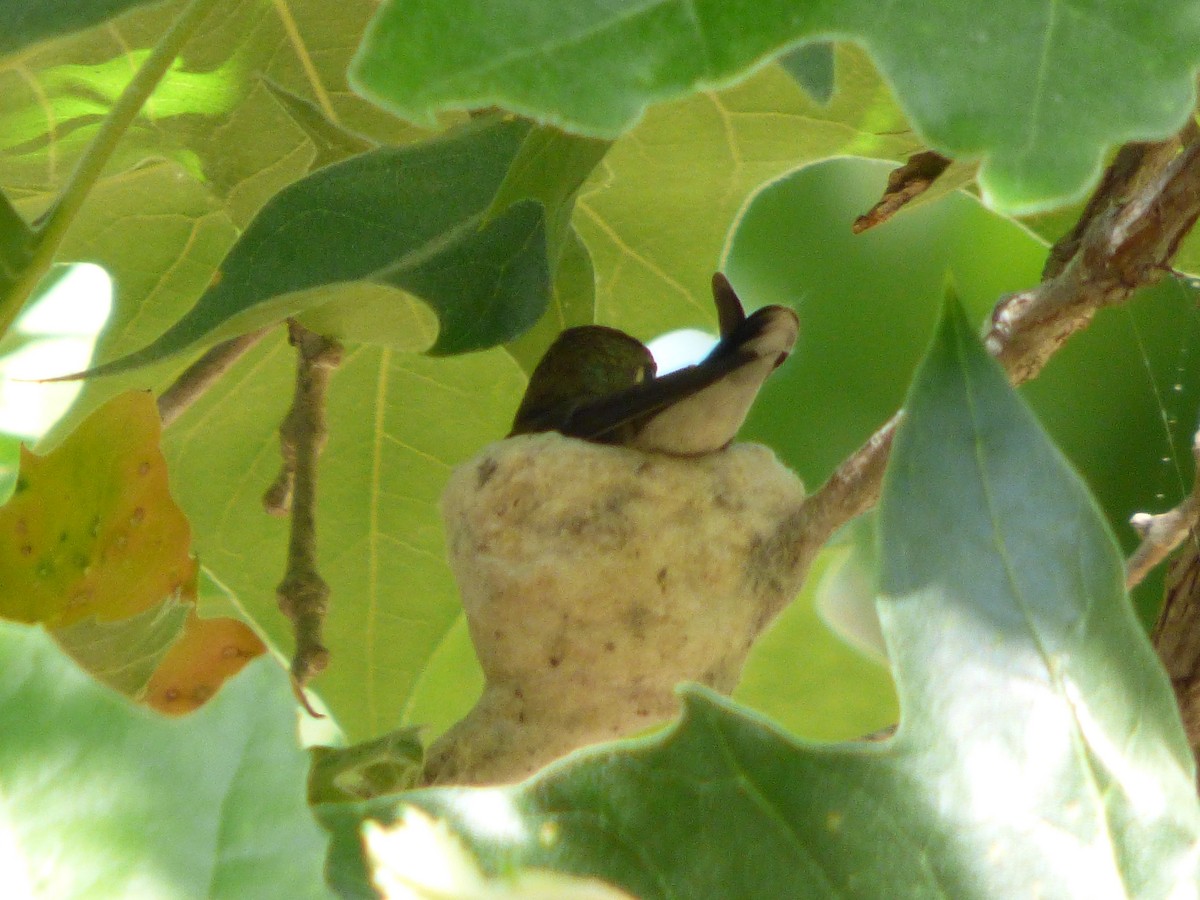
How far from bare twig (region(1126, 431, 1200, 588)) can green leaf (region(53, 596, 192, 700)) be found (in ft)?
1.97

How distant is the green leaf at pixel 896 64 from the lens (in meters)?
0.54

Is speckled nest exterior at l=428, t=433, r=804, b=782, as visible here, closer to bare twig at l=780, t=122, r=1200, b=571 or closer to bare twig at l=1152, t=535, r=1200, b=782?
bare twig at l=780, t=122, r=1200, b=571

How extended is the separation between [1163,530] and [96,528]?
673 mm

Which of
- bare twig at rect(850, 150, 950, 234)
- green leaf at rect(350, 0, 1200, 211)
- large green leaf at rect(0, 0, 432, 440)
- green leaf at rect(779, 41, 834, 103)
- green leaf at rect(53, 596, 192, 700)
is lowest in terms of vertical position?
green leaf at rect(53, 596, 192, 700)

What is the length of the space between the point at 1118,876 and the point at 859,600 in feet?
3.77

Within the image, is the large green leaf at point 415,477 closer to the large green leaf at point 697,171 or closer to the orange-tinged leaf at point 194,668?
the large green leaf at point 697,171

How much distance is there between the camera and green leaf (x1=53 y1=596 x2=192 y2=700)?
84cm

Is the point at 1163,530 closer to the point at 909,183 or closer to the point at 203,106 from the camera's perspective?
the point at 909,183

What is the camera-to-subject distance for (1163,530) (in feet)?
2.82

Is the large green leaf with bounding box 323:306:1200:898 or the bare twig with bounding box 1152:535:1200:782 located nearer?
the large green leaf with bounding box 323:306:1200:898

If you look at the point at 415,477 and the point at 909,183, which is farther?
the point at 415,477

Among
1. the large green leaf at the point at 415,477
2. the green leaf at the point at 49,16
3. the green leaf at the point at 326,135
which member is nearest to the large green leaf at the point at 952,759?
the green leaf at the point at 49,16

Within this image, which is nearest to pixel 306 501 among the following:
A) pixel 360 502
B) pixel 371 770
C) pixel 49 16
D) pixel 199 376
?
pixel 199 376

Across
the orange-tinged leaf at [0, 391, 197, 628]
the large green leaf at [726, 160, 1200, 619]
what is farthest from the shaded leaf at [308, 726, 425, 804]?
the large green leaf at [726, 160, 1200, 619]
